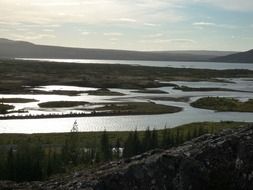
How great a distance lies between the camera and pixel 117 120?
350ft

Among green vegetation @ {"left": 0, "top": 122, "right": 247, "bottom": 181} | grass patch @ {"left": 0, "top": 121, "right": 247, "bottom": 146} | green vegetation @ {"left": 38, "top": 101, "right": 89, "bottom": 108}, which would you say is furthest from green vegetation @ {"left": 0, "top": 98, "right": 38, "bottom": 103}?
green vegetation @ {"left": 0, "top": 122, "right": 247, "bottom": 181}

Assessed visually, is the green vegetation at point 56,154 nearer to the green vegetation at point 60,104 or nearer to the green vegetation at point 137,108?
the green vegetation at point 137,108

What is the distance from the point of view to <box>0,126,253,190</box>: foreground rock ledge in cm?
1686

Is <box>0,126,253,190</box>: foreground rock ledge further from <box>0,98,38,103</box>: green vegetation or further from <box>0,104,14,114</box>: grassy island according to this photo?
<box>0,98,38,103</box>: green vegetation

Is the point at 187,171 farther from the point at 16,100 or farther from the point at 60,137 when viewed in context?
the point at 16,100

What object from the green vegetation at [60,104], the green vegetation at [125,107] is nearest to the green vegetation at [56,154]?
the green vegetation at [125,107]

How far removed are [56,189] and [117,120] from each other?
8931cm

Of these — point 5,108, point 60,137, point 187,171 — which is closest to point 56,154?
point 60,137

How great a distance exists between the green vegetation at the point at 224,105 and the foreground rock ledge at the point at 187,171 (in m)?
111

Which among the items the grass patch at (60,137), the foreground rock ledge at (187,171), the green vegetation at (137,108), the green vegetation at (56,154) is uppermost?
the foreground rock ledge at (187,171)

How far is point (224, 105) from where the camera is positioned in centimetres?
13325

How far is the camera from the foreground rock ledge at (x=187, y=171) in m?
16.9

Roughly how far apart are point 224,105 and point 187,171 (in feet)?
390

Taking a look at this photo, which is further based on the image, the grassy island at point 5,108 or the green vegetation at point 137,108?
the green vegetation at point 137,108
